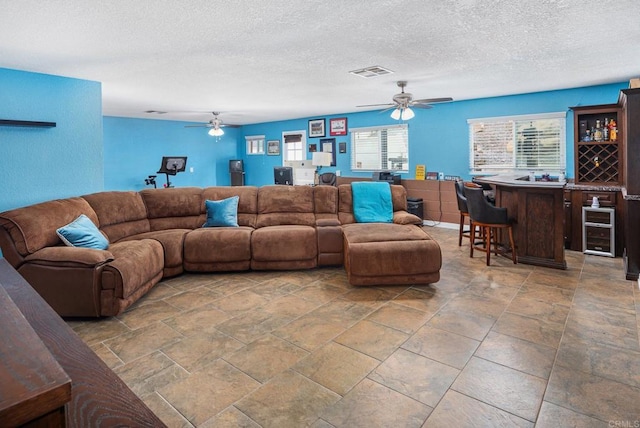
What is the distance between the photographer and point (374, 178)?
7.90 meters

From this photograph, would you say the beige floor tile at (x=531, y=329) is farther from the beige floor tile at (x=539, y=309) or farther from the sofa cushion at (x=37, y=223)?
the sofa cushion at (x=37, y=223)

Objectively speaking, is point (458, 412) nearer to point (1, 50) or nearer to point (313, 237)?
point (313, 237)

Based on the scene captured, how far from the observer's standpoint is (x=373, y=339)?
8.98ft

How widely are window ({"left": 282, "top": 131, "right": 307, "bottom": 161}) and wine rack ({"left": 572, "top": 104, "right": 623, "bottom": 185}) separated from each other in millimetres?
5935

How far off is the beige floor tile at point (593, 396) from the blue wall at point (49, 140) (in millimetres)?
5251

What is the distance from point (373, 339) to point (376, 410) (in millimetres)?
791

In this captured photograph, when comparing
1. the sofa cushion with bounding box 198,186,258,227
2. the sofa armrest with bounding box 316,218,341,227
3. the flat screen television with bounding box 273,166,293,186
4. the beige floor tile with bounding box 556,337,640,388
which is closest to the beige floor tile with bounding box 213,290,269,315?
the sofa armrest with bounding box 316,218,341,227

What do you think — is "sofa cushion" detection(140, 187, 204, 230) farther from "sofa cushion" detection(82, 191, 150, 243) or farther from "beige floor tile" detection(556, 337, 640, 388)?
"beige floor tile" detection(556, 337, 640, 388)

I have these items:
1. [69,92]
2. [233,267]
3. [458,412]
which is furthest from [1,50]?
[458,412]

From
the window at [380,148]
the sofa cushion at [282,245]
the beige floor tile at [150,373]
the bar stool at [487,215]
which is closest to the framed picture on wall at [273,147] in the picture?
the window at [380,148]

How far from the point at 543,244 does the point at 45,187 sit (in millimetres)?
5946

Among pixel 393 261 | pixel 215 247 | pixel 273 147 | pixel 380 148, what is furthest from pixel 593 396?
pixel 273 147

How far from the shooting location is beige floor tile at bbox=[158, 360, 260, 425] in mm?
1981

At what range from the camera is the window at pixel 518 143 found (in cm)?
601
